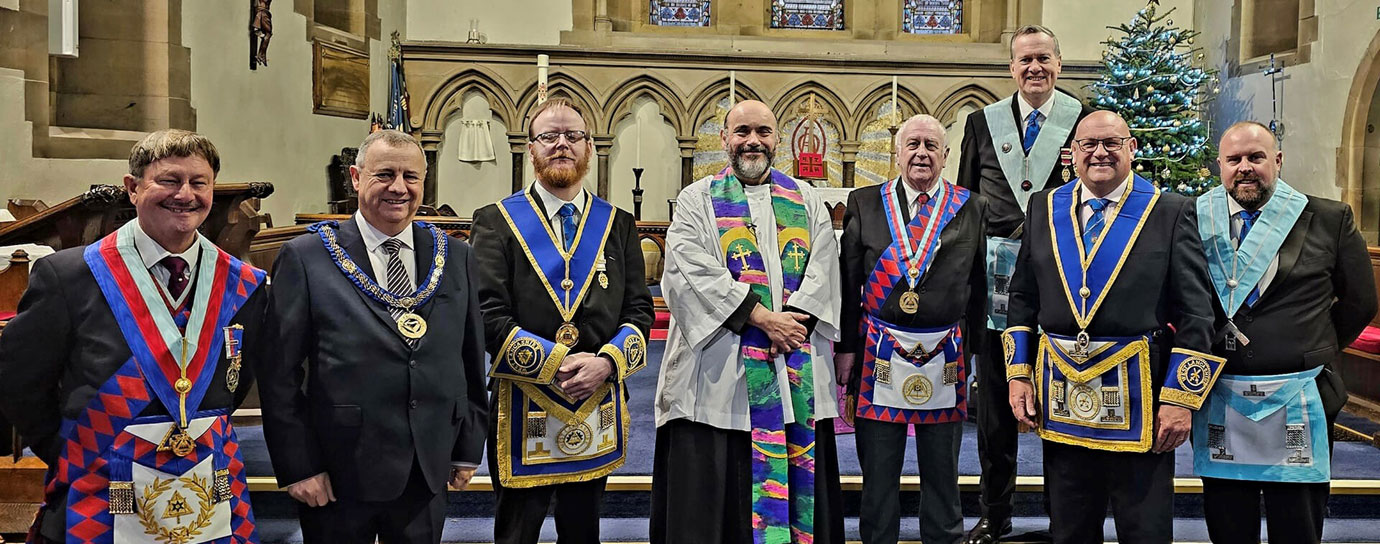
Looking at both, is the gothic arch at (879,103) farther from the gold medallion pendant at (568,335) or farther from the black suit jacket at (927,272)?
the gold medallion pendant at (568,335)

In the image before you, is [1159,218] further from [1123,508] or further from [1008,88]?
[1008,88]

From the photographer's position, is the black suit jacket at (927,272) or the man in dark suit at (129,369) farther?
the black suit jacket at (927,272)

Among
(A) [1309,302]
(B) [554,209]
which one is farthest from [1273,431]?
(B) [554,209]

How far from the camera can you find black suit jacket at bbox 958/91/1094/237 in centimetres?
350

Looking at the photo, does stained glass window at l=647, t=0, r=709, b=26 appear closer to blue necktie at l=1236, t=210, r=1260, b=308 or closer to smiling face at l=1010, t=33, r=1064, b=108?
smiling face at l=1010, t=33, r=1064, b=108

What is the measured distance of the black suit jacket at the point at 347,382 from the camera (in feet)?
7.37

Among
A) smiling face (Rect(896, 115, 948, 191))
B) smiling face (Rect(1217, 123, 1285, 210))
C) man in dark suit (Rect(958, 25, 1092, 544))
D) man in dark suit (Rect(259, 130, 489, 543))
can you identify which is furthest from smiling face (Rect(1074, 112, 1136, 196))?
man in dark suit (Rect(259, 130, 489, 543))

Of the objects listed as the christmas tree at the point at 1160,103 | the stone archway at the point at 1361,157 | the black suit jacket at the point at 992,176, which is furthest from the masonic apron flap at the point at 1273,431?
the stone archway at the point at 1361,157

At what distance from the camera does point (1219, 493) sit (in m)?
2.90

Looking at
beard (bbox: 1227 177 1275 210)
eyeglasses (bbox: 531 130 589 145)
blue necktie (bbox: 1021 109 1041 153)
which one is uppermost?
blue necktie (bbox: 1021 109 1041 153)

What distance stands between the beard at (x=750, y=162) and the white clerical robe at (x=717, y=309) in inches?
2.1

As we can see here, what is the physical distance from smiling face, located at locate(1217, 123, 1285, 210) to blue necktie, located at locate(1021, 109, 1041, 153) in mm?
721

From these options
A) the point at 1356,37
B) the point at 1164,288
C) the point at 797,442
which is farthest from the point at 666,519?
the point at 1356,37

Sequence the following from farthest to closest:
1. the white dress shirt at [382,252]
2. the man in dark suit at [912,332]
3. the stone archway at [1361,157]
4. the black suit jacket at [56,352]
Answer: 1. the stone archway at [1361,157]
2. the man in dark suit at [912,332]
3. the white dress shirt at [382,252]
4. the black suit jacket at [56,352]
